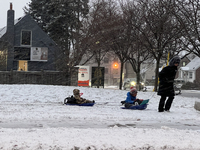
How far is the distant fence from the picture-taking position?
829 inches

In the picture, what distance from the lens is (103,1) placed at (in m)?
26.6

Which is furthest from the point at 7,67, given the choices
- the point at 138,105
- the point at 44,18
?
the point at 138,105

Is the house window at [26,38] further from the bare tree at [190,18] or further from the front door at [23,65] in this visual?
the bare tree at [190,18]

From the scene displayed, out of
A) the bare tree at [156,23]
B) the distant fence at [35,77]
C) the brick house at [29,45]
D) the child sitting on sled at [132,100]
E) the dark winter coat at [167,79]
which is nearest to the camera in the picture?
the dark winter coat at [167,79]

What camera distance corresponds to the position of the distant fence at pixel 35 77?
21.0 meters

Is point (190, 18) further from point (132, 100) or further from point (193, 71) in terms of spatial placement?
point (193, 71)

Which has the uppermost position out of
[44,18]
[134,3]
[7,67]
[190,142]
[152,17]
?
[44,18]

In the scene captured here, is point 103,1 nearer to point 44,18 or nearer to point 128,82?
point 128,82

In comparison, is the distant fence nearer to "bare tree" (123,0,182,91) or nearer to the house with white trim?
"bare tree" (123,0,182,91)

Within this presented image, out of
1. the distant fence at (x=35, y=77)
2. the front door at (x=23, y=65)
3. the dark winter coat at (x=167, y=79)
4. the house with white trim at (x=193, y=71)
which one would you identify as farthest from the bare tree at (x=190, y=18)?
the house with white trim at (x=193, y=71)

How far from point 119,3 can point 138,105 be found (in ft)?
52.3

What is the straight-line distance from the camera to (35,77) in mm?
21812

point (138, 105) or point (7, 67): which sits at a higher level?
point (7, 67)

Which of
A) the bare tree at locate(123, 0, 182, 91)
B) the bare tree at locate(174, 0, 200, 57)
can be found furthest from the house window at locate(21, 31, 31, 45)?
the bare tree at locate(174, 0, 200, 57)
